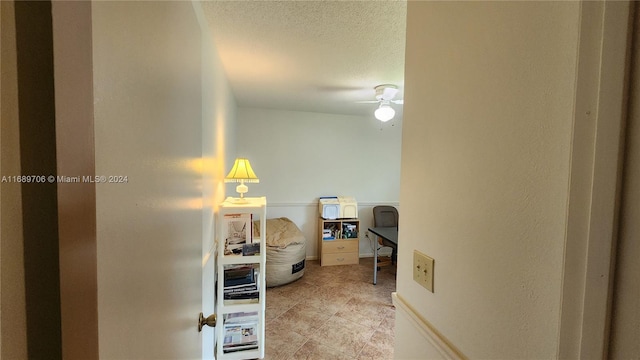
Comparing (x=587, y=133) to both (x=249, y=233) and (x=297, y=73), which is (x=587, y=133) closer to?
(x=249, y=233)

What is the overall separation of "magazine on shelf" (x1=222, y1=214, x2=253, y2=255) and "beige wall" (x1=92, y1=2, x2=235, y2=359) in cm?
104

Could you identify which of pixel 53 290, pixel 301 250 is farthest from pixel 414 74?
pixel 301 250

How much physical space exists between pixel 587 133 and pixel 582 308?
292mm

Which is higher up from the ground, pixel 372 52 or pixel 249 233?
pixel 372 52

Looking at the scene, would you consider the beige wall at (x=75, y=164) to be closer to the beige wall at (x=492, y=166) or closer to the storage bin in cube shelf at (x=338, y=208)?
the beige wall at (x=492, y=166)

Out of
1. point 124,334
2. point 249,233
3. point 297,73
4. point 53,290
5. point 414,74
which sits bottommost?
point 249,233

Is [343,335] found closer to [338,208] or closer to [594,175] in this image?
[338,208]

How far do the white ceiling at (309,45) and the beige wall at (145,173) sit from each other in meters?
0.73

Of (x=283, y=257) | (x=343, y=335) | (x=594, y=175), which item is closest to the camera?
(x=594, y=175)

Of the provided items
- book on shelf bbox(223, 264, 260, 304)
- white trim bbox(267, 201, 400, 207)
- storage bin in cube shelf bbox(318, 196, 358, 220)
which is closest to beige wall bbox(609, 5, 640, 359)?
book on shelf bbox(223, 264, 260, 304)

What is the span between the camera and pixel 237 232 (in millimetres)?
2012

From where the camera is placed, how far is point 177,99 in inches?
29.6

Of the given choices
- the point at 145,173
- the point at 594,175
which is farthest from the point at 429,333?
the point at 145,173

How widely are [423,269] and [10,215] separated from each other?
3.33 ft
